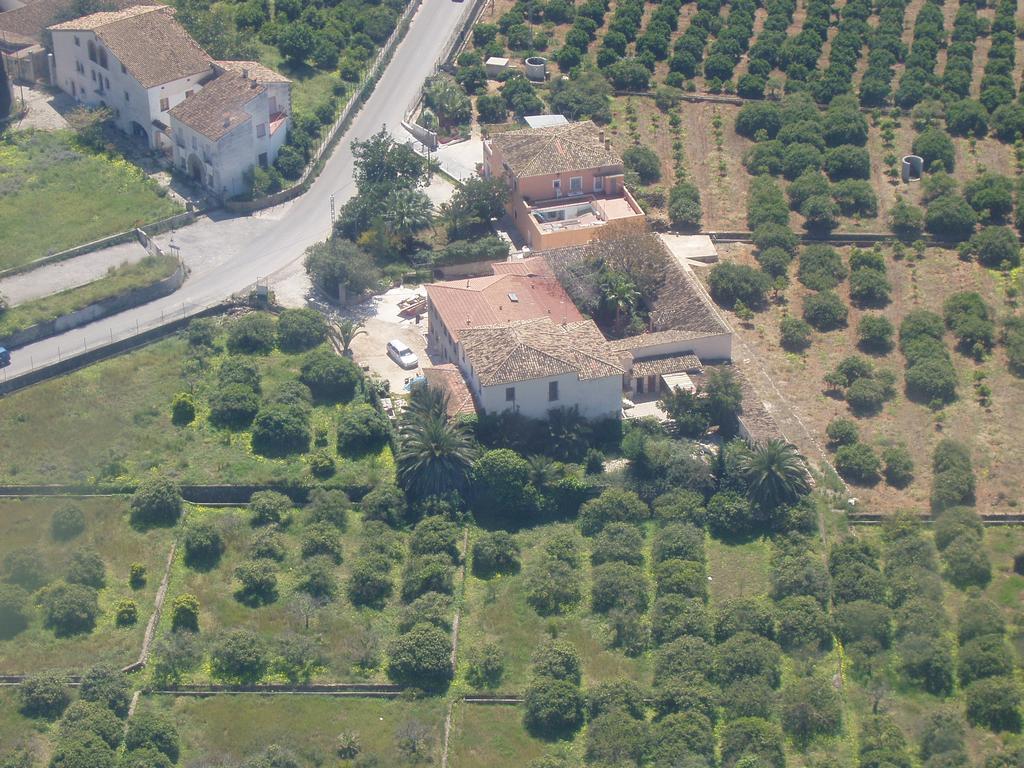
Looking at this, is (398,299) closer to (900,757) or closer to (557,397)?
(557,397)

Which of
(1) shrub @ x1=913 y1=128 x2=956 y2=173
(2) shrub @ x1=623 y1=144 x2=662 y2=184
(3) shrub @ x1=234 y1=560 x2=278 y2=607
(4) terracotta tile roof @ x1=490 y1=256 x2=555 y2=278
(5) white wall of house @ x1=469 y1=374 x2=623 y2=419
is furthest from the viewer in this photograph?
(1) shrub @ x1=913 y1=128 x2=956 y2=173

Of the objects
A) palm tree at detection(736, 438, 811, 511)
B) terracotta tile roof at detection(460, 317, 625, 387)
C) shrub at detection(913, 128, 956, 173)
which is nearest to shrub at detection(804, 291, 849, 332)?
terracotta tile roof at detection(460, 317, 625, 387)

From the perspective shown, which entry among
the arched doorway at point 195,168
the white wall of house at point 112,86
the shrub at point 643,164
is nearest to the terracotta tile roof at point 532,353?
the shrub at point 643,164

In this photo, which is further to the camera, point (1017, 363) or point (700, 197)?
point (700, 197)

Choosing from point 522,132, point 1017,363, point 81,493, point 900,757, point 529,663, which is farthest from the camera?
point 522,132

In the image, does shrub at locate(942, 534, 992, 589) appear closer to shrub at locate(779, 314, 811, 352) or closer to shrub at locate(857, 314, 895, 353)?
shrub at locate(857, 314, 895, 353)

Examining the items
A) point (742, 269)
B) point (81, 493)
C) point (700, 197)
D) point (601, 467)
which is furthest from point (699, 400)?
point (81, 493)
